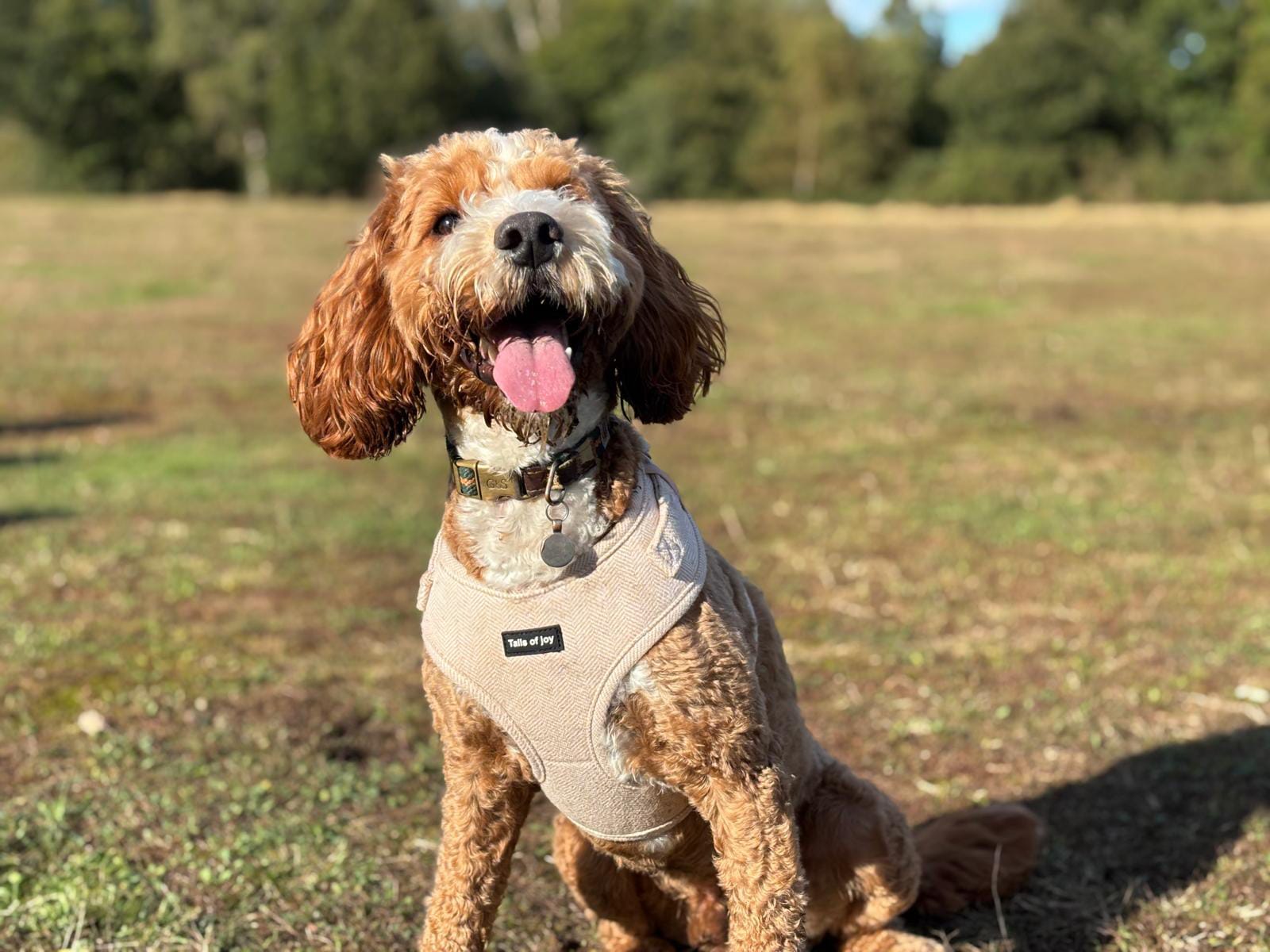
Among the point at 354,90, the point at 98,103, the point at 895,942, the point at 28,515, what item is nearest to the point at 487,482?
the point at 895,942

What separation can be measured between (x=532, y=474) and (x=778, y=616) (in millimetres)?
4186

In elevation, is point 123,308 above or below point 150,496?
below

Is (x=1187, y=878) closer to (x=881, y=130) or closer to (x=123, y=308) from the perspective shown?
(x=123, y=308)

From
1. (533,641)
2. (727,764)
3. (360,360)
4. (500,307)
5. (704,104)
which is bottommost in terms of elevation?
(704,104)

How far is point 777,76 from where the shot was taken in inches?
2798

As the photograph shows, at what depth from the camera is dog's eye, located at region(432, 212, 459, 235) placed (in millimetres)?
3191

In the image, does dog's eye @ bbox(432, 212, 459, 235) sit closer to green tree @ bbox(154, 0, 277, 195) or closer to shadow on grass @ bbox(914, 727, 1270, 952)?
shadow on grass @ bbox(914, 727, 1270, 952)

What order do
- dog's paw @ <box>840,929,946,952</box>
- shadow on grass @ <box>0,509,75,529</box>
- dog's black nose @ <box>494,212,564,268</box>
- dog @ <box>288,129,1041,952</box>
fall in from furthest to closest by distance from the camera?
shadow on grass @ <box>0,509,75,529</box>
dog's paw @ <box>840,929,946,952</box>
dog @ <box>288,129,1041,952</box>
dog's black nose @ <box>494,212,564,268</box>

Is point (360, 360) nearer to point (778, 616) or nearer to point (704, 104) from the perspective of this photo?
point (778, 616)

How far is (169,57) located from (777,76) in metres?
29.9

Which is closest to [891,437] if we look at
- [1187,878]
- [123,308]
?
[1187,878]

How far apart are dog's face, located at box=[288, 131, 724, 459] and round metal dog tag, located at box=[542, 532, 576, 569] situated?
250mm

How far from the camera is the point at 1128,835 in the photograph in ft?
15.7

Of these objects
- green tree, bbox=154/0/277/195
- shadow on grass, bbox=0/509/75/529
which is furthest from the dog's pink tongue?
green tree, bbox=154/0/277/195
